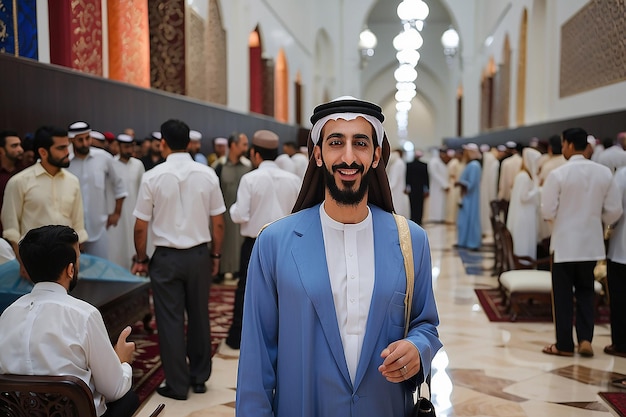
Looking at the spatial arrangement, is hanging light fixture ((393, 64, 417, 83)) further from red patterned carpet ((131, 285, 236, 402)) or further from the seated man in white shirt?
the seated man in white shirt

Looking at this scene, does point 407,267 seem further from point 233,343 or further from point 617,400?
point 233,343

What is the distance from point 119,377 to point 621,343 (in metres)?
3.87

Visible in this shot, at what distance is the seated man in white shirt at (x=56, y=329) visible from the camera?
230 centimetres

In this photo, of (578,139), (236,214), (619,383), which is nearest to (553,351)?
(619,383)

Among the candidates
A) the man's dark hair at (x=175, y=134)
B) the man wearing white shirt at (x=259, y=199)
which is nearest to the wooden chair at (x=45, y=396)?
the man's dark hair at (x=175, y=134)

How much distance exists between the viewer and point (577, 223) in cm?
473

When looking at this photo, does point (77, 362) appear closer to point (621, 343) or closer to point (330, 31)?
point (621, 343)

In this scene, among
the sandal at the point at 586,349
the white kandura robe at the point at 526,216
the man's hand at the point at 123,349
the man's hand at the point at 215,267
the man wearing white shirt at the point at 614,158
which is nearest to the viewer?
the man's hand at the point at 123,349

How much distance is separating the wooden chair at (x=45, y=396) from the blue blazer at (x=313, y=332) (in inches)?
26.0

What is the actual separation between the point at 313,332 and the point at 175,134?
2474mm

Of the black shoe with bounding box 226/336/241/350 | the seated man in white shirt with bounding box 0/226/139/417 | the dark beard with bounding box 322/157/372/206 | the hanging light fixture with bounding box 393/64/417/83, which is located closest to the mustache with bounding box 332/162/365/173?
the dark beard with bounding box 322/157/372/206

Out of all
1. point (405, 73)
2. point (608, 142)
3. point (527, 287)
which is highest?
point (405, 73)

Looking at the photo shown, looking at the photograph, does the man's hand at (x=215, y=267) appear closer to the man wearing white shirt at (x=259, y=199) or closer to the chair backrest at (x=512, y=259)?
the man wearing white shirt at (x=259, y=199)

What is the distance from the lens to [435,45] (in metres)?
25.5
